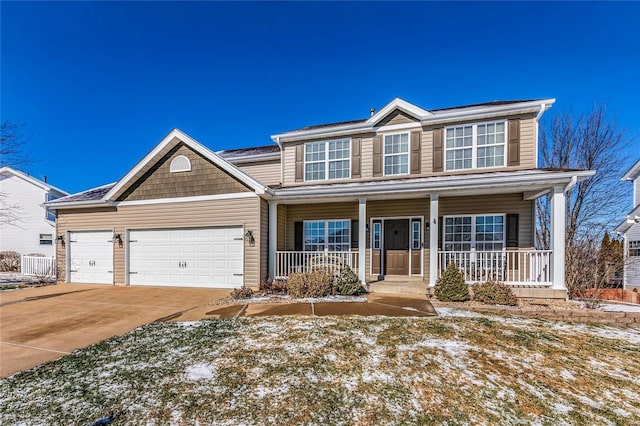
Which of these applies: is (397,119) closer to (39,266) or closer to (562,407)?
(562,407)

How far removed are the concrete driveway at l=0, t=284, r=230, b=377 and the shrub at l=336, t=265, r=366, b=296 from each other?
3677 mm

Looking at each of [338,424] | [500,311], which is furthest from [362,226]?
[338,424]

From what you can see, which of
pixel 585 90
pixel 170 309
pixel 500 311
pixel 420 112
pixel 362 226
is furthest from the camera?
pixel 585 90

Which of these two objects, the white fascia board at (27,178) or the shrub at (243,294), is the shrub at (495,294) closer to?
the shrub at (243,294)

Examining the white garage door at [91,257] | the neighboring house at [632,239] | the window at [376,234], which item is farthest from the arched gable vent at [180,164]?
the neighboring house at [632,239]

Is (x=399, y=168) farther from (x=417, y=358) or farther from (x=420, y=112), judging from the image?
(x=417, y=358)

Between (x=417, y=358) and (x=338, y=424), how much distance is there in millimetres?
1790

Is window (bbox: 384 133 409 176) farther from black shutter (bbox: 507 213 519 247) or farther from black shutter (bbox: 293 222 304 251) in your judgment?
black shutter (bbox: 293 222 304 251)

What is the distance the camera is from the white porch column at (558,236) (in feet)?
25.0

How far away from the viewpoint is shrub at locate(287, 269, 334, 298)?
8281 millimetres

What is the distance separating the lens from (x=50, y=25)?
1027cm

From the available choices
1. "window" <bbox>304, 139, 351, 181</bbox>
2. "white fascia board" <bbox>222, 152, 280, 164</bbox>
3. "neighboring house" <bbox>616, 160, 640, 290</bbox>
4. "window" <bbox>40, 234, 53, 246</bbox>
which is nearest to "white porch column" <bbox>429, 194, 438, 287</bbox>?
"window" <bbox>304, 139, 351, 181</bbox>

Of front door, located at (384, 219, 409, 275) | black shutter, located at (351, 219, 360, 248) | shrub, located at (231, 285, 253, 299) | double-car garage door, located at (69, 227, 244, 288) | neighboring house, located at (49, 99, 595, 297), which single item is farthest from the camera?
black shutter, located at (351, 219, 360, 248)

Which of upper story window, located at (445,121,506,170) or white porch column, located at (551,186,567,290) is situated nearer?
white porch column, located at (551,186,567,290)
